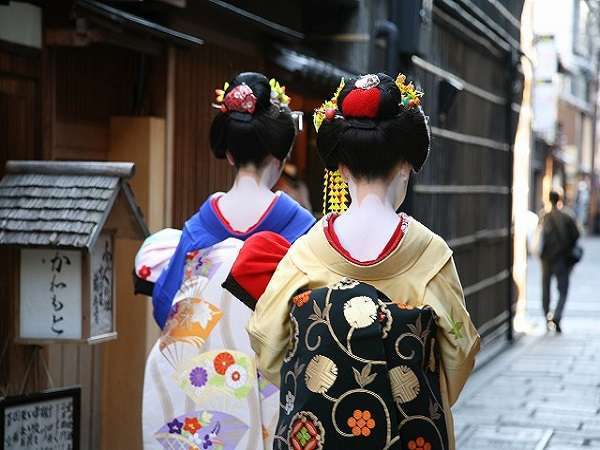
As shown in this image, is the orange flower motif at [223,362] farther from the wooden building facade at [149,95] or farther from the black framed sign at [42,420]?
the wooden building facade at [149,95]

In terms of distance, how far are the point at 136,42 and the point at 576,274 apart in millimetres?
24434

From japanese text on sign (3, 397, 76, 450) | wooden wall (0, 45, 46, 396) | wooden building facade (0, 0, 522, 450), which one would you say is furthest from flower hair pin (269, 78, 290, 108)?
japanese text on sign (3, 397, 76, 450)

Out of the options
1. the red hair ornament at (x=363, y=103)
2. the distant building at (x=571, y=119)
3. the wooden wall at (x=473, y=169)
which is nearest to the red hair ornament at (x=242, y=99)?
the red hair ornament at (x=363, y=103)

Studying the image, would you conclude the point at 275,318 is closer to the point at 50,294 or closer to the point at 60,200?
the point at 60,200

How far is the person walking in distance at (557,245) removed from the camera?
57.3ft

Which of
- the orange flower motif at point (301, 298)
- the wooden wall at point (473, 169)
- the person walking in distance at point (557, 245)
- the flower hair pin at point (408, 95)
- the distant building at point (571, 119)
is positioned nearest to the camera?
the orange flower motif at point (301, 298)

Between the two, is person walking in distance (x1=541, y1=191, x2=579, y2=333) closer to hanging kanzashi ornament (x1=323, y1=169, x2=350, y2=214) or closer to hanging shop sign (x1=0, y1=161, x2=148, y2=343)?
hanging shop sign (x1=0, y1=161, x2=148, y2=343)

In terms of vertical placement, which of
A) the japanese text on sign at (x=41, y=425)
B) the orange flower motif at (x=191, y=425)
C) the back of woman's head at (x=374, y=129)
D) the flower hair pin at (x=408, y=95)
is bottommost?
the japanese text on sign at (x=41, y=425)

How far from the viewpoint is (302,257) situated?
13.1ft

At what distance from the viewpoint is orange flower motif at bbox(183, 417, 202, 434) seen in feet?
17.0

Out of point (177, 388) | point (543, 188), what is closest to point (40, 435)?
point (177, 388)

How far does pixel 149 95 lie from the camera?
26.2 ft

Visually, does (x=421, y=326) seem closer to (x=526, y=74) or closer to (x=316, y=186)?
(x=316, y=186)

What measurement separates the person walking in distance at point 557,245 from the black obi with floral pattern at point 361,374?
13.9m
